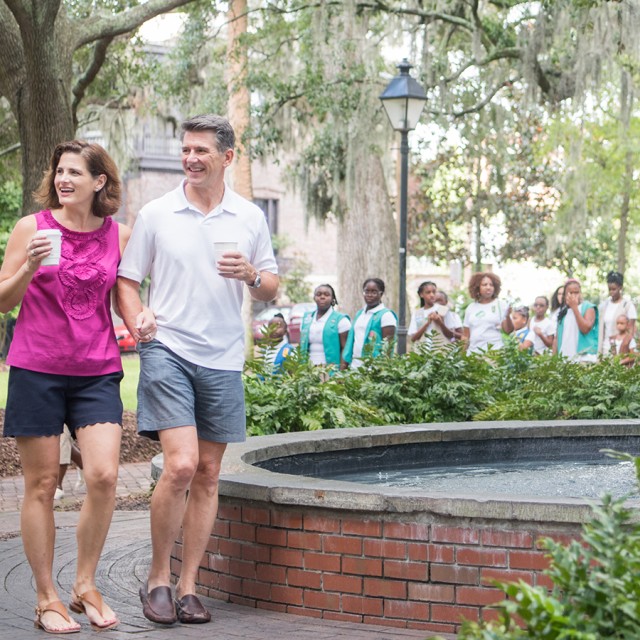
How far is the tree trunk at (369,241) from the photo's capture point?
25391mm

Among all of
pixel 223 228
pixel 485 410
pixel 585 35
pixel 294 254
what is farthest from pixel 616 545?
pixel 294 254

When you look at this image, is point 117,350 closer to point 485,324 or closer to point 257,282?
point 257,282

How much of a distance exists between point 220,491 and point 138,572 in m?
0.99

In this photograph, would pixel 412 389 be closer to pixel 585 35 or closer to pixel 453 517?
pixel 453 517

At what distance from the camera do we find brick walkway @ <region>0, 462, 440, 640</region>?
4.78 meters

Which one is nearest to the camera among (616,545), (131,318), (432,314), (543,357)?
(616,545)

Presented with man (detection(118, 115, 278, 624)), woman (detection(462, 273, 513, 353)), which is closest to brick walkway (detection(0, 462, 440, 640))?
man (detection(118, 115, 278, 624))

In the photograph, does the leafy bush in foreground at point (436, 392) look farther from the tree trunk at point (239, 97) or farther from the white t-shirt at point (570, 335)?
the tree trunk at point (239, 97)

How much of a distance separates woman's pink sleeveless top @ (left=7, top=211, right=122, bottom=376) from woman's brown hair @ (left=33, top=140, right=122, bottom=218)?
0.19 meters

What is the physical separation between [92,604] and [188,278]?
4.47 feet

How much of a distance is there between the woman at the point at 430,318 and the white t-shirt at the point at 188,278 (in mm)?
8308

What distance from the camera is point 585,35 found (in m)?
19.7

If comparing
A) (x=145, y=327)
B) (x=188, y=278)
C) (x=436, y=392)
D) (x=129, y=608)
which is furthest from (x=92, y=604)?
(x=436, y=392)

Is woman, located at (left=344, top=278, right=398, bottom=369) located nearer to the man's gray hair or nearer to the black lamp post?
the black lamp post
